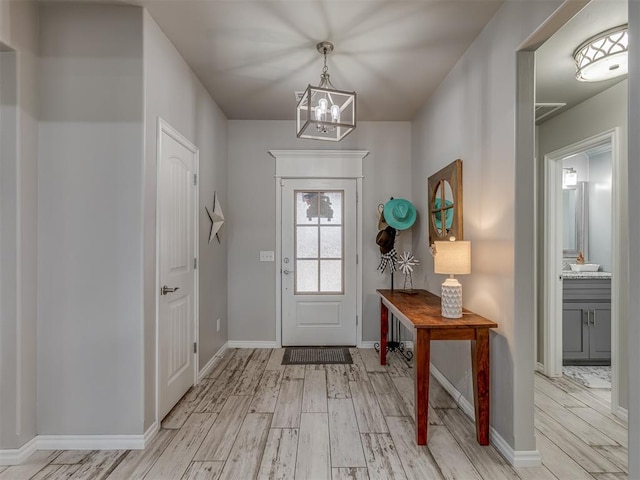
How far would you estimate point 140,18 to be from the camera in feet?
6.81

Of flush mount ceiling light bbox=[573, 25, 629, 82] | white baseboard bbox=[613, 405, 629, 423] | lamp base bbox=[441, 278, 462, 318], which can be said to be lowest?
white baseboard bbox=[613, 405, 629, 423]

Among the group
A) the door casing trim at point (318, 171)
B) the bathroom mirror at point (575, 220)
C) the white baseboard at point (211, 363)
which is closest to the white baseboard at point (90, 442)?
the white baseboard at point (211, 363)

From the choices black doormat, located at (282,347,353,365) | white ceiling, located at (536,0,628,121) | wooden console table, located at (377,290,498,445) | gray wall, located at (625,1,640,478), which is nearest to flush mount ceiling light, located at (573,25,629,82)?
white ceiling, located at (536,0,628,121)

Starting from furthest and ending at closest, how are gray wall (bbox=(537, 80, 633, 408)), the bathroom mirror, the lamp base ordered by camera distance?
the bathroom mirror, gray wall (bbox=(537, 80, 633, 408)), the lamp base

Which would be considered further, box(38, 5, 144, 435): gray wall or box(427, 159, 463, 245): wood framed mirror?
box(427, 159, 463, 245): wood framed mirror

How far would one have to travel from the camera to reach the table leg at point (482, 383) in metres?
2.08

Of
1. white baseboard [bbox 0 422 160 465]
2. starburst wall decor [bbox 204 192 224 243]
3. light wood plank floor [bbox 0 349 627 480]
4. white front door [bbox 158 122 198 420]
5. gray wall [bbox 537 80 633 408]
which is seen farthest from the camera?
starburst wall decor [bbox 204 192 224 243]

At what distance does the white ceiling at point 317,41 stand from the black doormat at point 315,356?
267cm

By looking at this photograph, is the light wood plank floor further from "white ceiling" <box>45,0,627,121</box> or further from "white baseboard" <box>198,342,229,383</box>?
"white ceiling" <box>45,0,627,121</box>

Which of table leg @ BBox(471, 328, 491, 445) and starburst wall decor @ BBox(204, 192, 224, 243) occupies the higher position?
starburst wall decor @ BBox(204, 192, 224, 243)

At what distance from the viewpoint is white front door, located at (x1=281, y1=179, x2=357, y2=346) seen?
13.1 ft

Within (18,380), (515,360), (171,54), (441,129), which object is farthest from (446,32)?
(18,380)

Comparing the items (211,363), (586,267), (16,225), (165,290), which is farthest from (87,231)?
(586,267)

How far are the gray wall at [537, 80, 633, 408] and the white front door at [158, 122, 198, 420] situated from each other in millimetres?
2997
